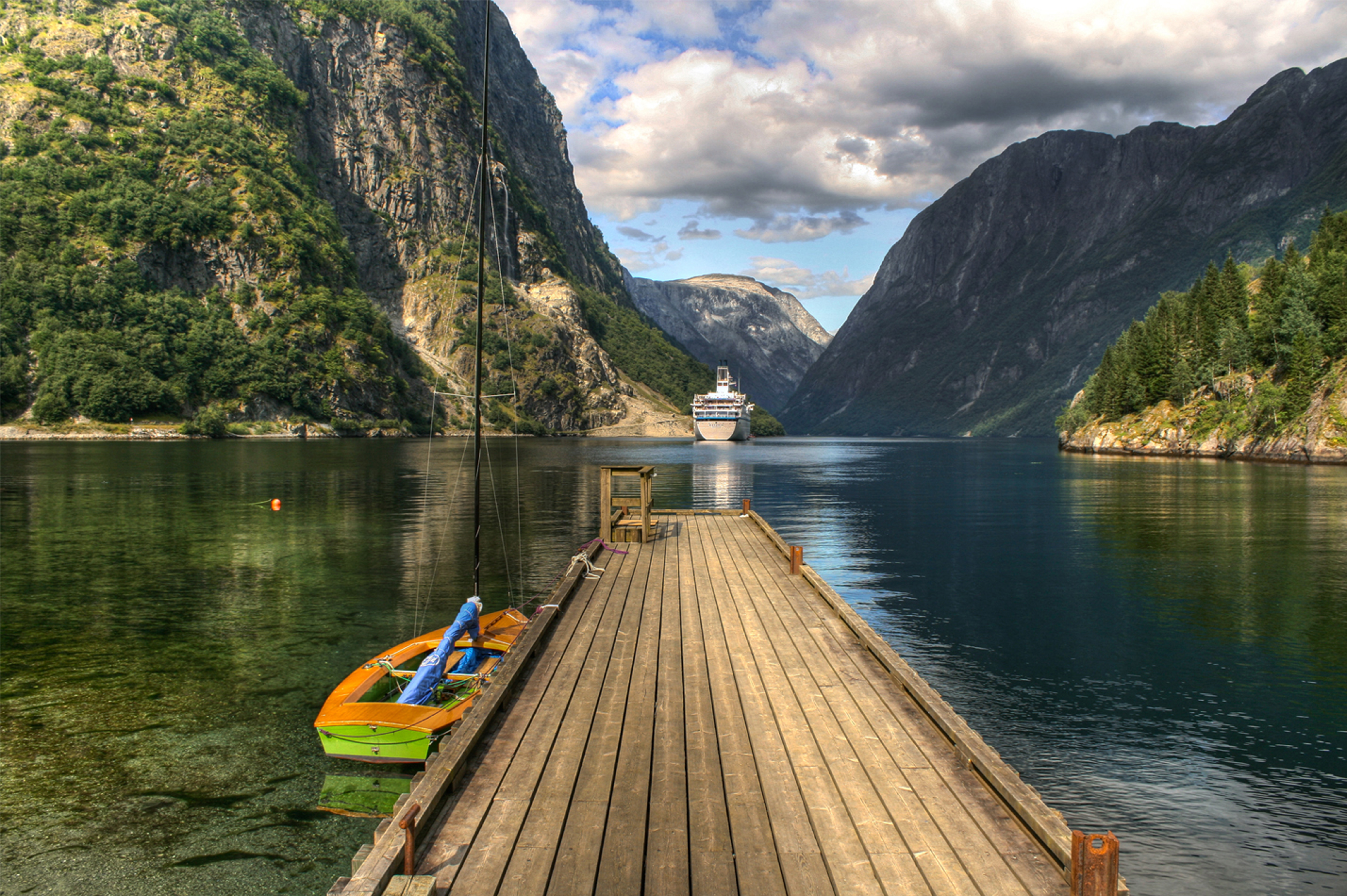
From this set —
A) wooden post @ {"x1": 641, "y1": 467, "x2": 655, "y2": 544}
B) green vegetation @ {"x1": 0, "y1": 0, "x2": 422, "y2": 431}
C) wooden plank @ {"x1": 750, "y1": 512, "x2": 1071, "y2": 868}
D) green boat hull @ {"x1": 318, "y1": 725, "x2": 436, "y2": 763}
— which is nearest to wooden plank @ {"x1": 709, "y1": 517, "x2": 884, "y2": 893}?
wooden plank @ {"x1": 750, "y1": 512, "x2": 1071, "y2": 868}

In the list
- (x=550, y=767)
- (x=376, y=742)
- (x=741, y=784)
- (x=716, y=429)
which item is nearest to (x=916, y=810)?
(x=741, y=784)

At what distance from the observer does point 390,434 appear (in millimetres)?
172500

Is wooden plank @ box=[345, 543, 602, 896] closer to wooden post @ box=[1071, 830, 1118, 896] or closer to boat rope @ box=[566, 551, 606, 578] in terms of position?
boat rope @ box=[566, 551, 606, 578]

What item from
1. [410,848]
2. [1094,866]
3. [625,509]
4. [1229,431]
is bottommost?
[410,848]

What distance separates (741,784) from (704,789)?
374 mm

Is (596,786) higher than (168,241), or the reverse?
(168,241)

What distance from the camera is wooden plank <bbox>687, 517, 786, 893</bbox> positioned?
19.5 ft

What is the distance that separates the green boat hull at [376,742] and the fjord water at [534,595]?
0.80 meters

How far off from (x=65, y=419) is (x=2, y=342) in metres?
17.1

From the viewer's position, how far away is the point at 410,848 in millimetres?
5816

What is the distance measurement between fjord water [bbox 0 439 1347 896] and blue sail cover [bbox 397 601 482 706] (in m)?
1.59

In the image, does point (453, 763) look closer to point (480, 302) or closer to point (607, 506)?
point (480, 302)

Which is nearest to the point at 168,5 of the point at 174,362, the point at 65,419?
the point at 174,362

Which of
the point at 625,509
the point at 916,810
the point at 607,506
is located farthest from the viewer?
the point at 625,509
